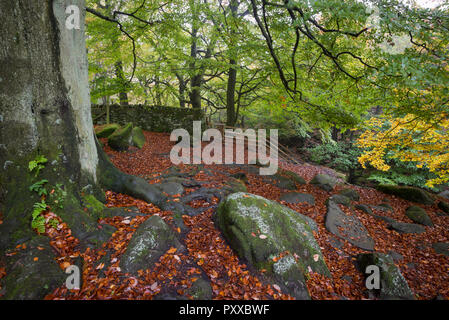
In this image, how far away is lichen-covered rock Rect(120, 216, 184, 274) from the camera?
287 cm

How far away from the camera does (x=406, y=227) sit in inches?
239

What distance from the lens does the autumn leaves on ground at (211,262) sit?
105 inches

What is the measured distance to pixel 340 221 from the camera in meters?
5.70

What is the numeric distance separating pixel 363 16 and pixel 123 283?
15.6ft

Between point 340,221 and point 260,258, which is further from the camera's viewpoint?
point 340,221

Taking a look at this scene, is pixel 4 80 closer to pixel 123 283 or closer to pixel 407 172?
pixel 123 283

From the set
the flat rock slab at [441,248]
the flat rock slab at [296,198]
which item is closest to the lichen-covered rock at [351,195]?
the flat rock slab at [296,198]

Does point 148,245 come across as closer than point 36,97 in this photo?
No

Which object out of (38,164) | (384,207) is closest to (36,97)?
(38,164)

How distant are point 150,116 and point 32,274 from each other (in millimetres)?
12160

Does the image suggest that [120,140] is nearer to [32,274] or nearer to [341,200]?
[32,274]

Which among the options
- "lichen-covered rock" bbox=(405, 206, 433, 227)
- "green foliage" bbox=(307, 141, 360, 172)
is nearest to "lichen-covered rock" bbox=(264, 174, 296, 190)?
"lichen-covered rock" bbox=(405, 206, 433, 227)
